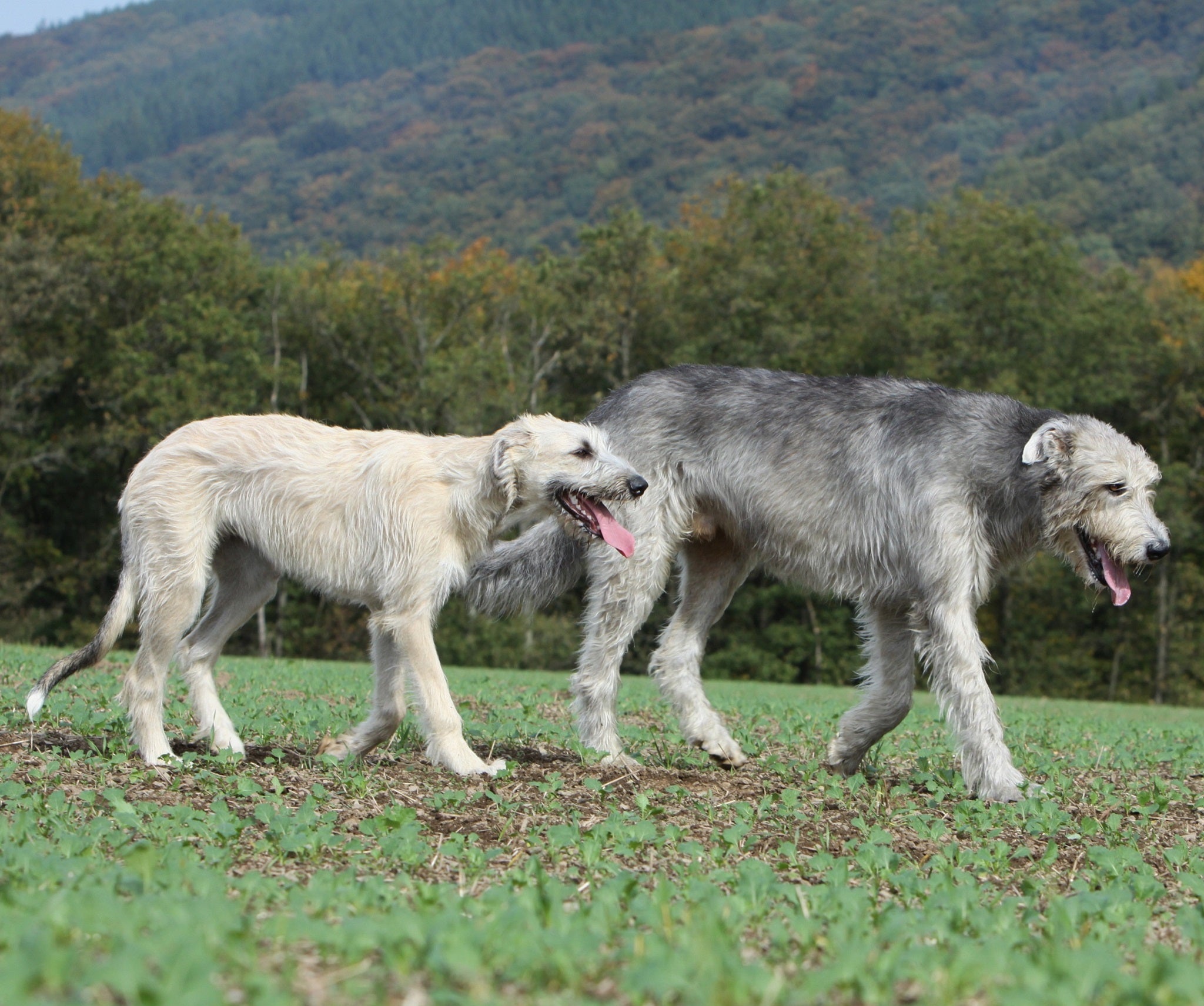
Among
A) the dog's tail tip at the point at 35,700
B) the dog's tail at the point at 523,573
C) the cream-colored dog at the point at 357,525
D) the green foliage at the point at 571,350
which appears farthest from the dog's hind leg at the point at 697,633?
the green foliage at the point at 571,350

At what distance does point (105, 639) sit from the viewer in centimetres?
718

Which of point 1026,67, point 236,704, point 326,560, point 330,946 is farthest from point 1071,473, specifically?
point 1026,67

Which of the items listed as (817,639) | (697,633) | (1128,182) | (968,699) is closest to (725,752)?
(697,633)

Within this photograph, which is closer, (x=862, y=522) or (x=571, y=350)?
(x=862, y=522)

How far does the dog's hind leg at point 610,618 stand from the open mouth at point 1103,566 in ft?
8.36

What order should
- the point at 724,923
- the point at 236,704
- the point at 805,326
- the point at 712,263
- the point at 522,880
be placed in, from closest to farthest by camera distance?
1. the point at 724,923
2. the point at 522,880
3. the point at 236,704
4. the point at 805,326
5. the point at 712,263

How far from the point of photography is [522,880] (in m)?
4.92

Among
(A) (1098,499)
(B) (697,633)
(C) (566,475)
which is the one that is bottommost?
(B) (697,633)

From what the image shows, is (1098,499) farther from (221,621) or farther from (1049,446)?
(221,621)

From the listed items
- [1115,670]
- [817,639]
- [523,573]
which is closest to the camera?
[523,573]

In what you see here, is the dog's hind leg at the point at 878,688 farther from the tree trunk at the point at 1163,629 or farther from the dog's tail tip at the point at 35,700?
the tree trunk at the point at 1163,629

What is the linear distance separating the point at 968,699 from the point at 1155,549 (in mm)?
1382

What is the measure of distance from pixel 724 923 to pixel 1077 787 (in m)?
4.92

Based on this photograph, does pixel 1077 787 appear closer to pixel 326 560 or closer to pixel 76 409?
pixel 326 560
